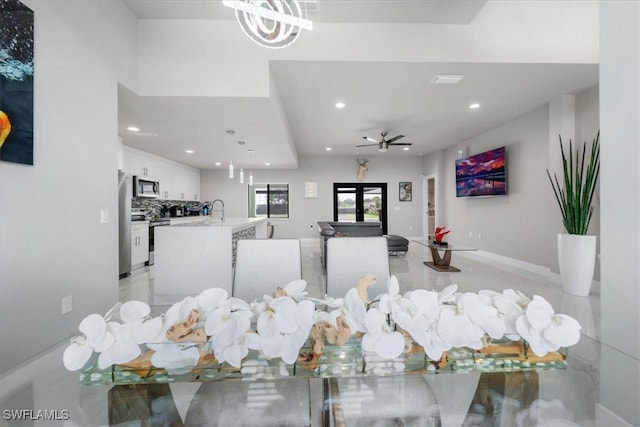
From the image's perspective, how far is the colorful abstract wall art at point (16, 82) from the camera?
5.32 ft

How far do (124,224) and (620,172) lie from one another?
562 centimetres

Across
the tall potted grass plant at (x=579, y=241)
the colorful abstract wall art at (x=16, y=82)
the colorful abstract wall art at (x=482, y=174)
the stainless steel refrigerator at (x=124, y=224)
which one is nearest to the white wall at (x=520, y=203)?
the colorful abstract wall art at (x=482, y=174)

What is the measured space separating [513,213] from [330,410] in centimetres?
577

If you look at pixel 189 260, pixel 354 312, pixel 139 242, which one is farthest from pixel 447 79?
pixel 139 242

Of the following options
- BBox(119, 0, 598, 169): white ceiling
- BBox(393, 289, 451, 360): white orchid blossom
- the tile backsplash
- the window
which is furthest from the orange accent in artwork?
the window

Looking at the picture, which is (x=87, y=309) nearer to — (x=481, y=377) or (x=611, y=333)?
(x=481, y=377)

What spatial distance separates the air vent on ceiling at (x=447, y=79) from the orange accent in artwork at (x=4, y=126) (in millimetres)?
3847

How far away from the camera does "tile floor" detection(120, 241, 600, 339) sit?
2.98 meters

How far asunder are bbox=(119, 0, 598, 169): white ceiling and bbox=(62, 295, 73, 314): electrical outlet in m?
2.04

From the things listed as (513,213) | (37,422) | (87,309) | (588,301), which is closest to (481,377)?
(37,422)

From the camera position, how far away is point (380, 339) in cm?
69

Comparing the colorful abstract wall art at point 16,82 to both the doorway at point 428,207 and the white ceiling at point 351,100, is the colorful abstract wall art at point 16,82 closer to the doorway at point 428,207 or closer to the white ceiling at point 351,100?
the white ceiling at point 351,100

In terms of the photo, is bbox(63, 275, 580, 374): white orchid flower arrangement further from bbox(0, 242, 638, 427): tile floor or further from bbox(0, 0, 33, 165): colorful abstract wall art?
bbox(0, 0, 33, 165): colorful abstract wall art

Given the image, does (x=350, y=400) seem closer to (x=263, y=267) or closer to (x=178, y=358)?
(x=178, y=358)
